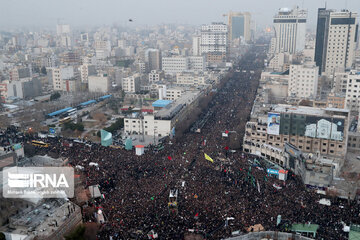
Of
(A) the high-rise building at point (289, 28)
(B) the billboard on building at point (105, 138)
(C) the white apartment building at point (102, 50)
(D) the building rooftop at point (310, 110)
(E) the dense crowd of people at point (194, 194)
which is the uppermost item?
(A) the high-rise building at point (289, 28)

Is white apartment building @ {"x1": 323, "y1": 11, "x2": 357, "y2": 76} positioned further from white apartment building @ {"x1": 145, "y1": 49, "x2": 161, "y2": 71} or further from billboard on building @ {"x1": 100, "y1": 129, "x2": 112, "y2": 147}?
billboard on building @ {"x1": 100, "y1": 129, "x2": 112, "y2": 147}

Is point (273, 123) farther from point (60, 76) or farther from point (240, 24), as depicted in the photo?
point (240, 24)

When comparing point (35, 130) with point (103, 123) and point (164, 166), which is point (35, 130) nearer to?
point (103, 123)

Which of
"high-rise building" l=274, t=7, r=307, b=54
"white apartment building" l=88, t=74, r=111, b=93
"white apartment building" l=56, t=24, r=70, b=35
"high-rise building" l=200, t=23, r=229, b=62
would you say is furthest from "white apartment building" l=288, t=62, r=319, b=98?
"white apartment building" l=56, t=24, r=70, b=35

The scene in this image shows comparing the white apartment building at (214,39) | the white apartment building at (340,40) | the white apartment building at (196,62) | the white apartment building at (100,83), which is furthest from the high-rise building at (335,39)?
the white apartment building at (100,83)

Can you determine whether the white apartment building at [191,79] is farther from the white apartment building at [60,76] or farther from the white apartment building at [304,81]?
the white apartment building at [60,76]

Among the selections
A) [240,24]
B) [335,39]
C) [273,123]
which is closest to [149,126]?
[273,123]
